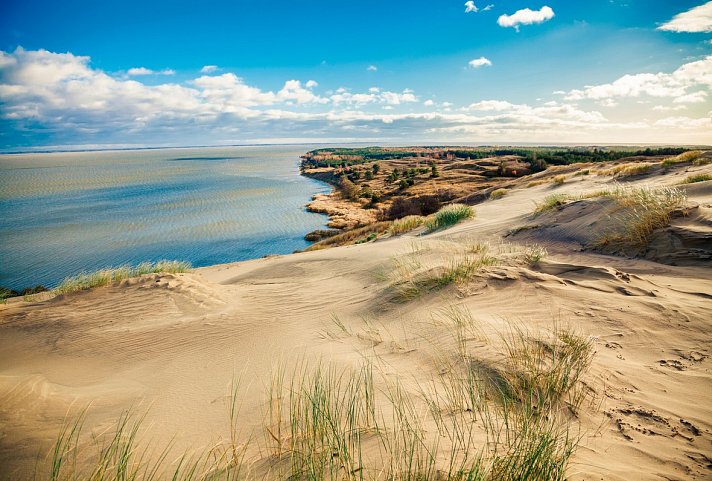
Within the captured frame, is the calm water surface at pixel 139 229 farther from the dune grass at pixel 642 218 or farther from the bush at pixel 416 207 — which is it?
the dune grass at pixel 642 218

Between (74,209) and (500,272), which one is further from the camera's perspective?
(74,209)

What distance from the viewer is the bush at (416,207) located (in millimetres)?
23188

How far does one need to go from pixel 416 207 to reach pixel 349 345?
2101 cm

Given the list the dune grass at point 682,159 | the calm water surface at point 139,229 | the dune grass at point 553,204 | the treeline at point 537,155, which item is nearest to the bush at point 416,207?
the calm water surface at point 139,229

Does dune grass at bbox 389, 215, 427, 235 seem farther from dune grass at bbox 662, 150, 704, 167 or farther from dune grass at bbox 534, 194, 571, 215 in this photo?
dune grass at bbox 662, 150, 704, 167

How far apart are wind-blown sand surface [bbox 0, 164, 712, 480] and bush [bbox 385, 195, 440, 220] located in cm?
1603

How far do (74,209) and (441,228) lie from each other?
49929 millimetres

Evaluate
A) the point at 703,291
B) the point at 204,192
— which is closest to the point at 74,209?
the point at 204,192

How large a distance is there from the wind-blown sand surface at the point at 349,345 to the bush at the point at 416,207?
16.0 m

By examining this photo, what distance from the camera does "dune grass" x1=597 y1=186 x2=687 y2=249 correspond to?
5852 millimetres

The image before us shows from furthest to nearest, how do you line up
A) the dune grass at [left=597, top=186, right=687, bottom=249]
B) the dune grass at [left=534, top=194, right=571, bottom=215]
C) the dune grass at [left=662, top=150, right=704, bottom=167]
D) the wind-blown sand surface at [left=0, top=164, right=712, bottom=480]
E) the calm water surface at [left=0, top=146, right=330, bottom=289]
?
the calm water surface at [left=0, top=146, right=330, bottom=289]
the dune grass at [left=662, top=150, right=704, bottom=167]
the dune grass at [left=534, top=194, right=571, bottom=215]
the dune grass at [left=597, top=186, right=687, bottom=249]
the wind-blown sand surface at [left=0, top=164, right=712, bottom=480]

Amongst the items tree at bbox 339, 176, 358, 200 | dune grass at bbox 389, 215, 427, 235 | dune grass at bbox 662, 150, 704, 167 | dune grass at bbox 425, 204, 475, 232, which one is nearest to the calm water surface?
tree at bbox 339, 176, 358, 200

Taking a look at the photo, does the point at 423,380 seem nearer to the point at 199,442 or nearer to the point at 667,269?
the point at 199,442

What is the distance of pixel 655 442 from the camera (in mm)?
2014
